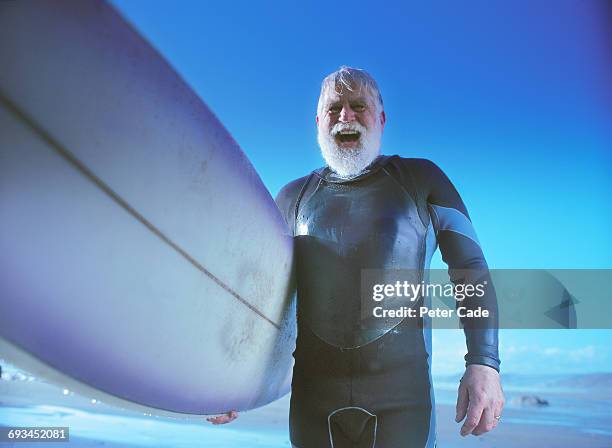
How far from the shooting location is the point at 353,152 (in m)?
1.30

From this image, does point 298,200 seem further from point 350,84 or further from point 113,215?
point 113,215

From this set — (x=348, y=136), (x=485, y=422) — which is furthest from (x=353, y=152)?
(x=485, y=422)

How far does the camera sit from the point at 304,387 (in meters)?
1.18

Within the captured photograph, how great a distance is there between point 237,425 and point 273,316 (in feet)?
1.81

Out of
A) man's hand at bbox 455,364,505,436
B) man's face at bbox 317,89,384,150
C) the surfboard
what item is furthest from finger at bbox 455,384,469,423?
man's face at bbox 317,89,384,150

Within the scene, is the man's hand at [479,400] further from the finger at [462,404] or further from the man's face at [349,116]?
the man's face at [349,116]

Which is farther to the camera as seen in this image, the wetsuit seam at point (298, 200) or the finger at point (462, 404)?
the wetsuit seam at point (298, 200)

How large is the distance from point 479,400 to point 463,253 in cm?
31

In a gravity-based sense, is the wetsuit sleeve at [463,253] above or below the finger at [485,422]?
above

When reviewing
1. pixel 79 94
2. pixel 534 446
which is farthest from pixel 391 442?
pixel 79 94

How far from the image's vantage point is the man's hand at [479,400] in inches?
41.8

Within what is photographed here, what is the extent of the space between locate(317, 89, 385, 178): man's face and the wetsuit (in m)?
0.06

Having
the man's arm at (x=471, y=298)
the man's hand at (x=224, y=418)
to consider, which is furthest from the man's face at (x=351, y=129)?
the man's hand at (x=224, y=418)

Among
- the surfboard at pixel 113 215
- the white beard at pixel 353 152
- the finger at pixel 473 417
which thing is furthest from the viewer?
the white beard at pixel 353 152
